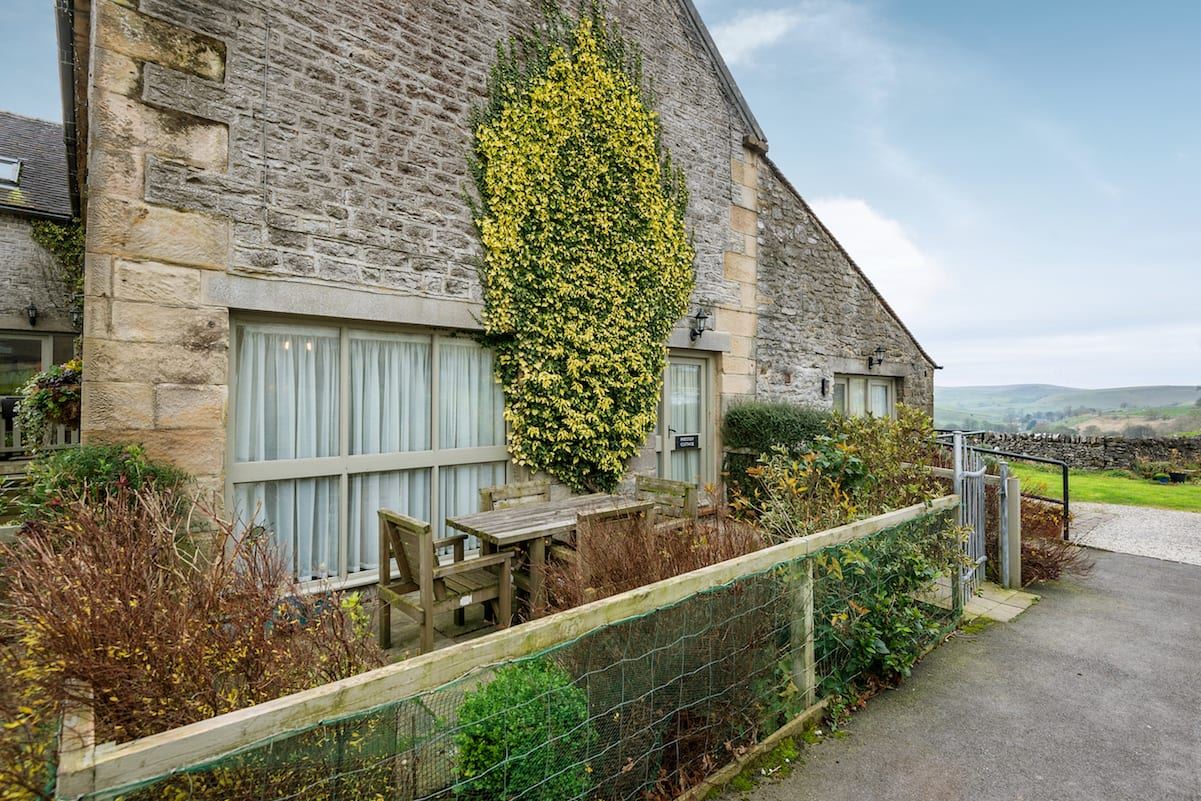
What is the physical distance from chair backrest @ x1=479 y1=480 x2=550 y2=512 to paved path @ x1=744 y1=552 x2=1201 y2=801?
3165mm

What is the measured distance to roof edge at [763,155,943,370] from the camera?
8.73 m

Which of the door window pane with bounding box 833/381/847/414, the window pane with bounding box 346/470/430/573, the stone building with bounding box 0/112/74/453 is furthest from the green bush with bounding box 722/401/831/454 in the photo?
the stone building with bounding box 0/112/74/453

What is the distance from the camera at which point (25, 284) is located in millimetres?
9453

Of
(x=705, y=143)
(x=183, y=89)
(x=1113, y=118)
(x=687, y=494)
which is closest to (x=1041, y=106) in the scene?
(x=1113, y=118)

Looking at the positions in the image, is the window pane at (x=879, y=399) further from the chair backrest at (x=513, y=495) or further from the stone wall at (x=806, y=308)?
the chair backrest at (x=513, y=495)

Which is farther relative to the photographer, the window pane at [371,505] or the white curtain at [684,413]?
the white curtain at [684,413]

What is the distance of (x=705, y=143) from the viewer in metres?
7.62

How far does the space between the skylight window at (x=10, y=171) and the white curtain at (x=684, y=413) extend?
42.4 ft

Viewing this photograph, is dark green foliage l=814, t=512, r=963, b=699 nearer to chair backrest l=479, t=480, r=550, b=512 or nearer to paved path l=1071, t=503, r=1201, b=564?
chair backrest l=479, t=480, r=550, b=512

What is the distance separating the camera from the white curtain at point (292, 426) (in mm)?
4398

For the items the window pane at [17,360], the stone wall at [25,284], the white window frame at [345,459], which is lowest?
the white window frame at [345,459]

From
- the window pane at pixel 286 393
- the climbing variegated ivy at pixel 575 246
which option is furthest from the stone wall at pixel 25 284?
the climbing variegated ivy at pixel 575 246

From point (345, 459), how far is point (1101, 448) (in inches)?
846

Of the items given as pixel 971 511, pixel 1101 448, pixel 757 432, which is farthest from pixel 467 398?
pixel 1101 448
